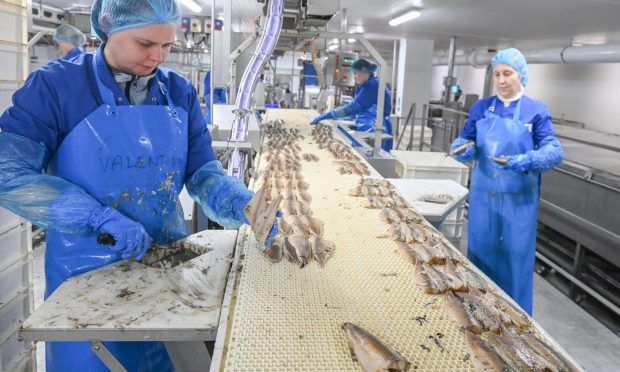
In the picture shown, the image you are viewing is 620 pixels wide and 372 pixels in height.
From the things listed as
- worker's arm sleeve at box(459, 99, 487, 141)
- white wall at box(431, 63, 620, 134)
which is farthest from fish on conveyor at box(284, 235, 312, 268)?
white wall at box(431, 63, 620, 134)

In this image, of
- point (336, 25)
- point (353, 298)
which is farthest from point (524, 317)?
point (336, 25)

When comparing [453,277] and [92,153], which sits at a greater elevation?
[92,153]

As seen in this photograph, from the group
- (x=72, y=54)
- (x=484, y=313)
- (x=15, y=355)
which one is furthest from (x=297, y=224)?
(x=72, y=54)

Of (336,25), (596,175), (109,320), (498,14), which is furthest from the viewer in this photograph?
(336,25)

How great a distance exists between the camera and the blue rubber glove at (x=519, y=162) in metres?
3.00

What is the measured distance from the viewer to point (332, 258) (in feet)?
6.01

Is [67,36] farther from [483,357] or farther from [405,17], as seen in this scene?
[483,357]

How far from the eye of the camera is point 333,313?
4.58ft

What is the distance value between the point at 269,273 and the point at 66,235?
76 centimetres

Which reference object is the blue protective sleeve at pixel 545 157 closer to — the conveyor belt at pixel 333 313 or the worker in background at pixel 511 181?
the worker in background at pixel 511 181

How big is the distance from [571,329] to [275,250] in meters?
3.32

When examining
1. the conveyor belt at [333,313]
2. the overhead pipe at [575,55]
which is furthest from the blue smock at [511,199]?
the overhead pipe at [575,55]

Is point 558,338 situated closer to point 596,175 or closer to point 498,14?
point 596,175

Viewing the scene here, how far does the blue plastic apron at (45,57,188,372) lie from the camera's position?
156 centimetres
